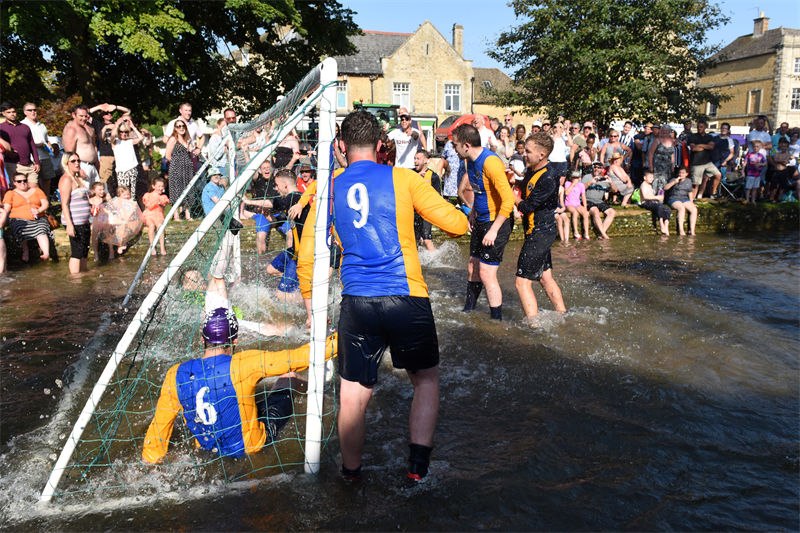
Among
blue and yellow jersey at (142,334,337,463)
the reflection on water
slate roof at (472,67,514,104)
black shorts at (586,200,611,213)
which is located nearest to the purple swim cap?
blue and yellow jersey at (142,334,337,463)

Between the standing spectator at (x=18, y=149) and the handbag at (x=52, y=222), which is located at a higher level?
the standing spectator at (x=18, y=149)

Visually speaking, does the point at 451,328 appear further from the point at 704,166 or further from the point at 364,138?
the point at 704,166

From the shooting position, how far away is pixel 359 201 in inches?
133

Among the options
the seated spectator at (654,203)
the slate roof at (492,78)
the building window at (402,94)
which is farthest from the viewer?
the slate roof at (492,78)

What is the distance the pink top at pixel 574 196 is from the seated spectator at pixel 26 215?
9.48 metres

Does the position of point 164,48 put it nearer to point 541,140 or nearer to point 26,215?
point 26,215

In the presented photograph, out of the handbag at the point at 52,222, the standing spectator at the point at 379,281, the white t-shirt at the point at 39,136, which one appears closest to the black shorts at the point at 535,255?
the standing spectator at the point at 379,281

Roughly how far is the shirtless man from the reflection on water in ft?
12.4

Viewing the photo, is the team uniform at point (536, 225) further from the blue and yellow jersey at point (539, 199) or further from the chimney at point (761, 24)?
the chimney at point (761, 24)

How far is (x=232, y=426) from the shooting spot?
3.74 metres

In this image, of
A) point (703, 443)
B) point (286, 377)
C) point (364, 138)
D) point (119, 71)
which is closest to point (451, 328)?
point (286, 377)

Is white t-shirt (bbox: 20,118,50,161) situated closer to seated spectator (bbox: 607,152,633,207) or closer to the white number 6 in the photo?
the white number 6

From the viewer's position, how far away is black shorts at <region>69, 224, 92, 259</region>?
9359 millimetres

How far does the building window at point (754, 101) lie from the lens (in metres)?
48.0
